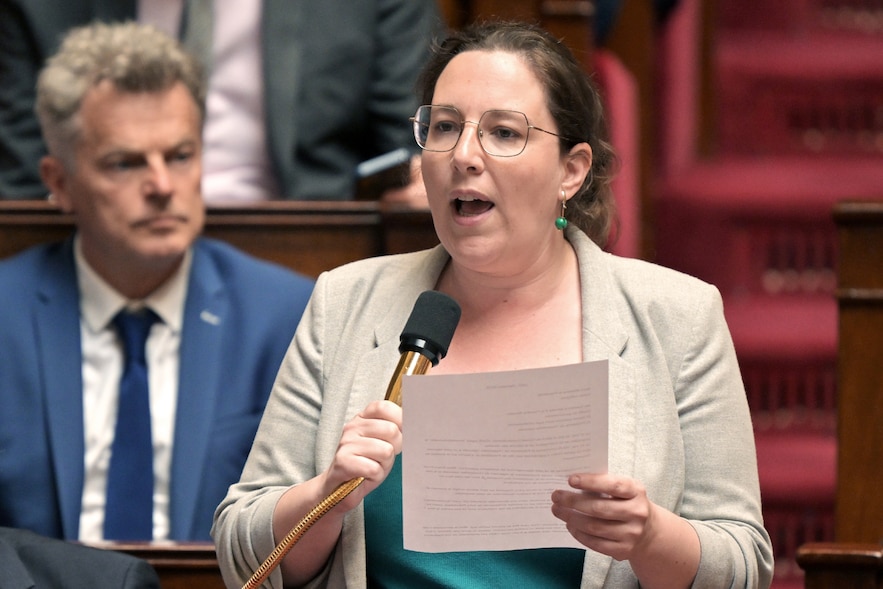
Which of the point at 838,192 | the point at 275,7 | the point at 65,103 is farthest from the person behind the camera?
the point at 838,192

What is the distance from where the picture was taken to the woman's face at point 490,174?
3.75 ft

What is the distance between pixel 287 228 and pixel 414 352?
86 centimetres

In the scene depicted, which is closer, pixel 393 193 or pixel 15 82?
pixel 393 193

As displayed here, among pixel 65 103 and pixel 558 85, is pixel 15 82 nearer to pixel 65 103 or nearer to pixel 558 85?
pixel 65 103

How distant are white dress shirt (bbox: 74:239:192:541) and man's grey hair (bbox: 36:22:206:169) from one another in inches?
6.1

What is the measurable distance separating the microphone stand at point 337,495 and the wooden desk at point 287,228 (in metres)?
0.79

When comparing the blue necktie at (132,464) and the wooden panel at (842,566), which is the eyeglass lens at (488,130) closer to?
the wooden panel at (842,566)

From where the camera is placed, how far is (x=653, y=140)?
2.63 m

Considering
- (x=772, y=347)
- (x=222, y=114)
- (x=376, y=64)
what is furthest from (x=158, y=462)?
(x=772, y=347)

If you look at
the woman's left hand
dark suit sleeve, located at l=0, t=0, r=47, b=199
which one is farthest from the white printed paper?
dark suit sleeve, located at l=0, t=0, r=47, b=199

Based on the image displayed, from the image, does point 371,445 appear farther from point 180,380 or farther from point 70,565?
point 180,380

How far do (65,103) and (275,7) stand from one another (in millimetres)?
390

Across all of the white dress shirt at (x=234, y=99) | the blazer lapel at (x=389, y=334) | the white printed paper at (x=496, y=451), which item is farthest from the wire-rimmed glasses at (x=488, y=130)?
the white dress shirt at (x=234, y=99)

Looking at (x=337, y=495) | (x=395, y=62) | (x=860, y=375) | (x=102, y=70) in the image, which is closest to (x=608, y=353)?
(x=337, y=495)
